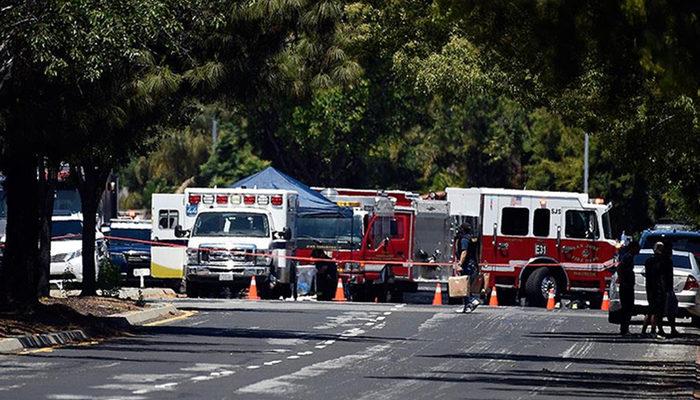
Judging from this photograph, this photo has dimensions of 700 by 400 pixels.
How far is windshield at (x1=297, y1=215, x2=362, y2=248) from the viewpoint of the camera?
46.3 metres

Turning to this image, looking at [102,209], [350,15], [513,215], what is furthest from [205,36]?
[102,209]

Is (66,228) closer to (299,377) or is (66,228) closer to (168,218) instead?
(168,218)

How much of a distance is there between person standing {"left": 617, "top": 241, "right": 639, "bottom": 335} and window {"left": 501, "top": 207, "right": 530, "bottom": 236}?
13545mm

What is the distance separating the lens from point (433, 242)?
1889 inches

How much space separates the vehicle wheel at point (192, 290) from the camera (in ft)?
143

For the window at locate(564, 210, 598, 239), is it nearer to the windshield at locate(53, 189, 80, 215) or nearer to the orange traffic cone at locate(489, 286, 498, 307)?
the orange traffic cone at locate(489, 286, 498, 307)

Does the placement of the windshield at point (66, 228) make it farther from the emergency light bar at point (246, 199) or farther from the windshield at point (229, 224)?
the windshield at point (229, 224)

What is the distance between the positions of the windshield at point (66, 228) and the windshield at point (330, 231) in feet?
19.8

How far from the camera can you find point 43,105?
2481cm

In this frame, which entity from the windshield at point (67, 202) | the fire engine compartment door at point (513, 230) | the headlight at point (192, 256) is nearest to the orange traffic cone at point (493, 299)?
the fire engine compartment door at point (513, 230)

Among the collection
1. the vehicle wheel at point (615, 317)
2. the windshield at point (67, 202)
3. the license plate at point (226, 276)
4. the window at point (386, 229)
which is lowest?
the vehicle wheel at point (615, 317)

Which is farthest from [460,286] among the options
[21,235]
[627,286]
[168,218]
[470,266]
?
[168,218]

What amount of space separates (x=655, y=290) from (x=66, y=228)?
21.5m

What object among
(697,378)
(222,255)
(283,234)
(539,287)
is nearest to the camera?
(697,378)
